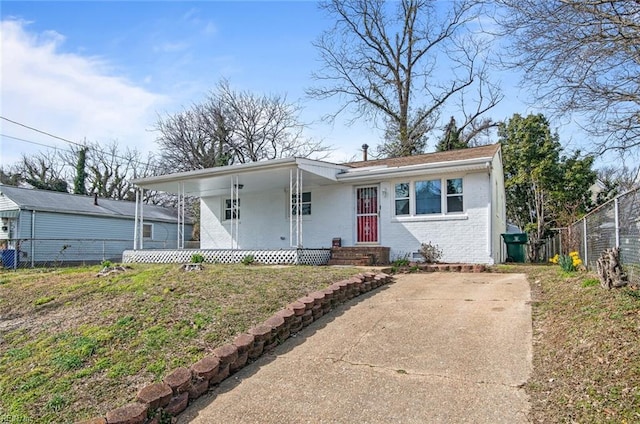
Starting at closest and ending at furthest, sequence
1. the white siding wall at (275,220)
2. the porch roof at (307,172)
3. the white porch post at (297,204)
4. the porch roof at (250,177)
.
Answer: the porch roof at (307,172) → the porch roof at (250,177) → the white porch post at (297,204) → the white siding wall at (275,220)

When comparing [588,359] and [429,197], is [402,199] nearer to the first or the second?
[429,197]

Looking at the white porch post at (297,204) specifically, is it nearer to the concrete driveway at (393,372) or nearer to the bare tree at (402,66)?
the concrete driveway at (393,372)

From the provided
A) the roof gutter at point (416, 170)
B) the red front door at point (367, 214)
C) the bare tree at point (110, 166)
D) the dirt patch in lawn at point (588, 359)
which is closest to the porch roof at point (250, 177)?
the roof gutter at point (416, 170)

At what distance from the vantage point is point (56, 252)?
19.6 m

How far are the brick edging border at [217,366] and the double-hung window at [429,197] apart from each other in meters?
6.20

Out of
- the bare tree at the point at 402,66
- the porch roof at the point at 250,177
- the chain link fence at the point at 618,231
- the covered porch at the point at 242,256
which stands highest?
the bare tree at the point at 402,66

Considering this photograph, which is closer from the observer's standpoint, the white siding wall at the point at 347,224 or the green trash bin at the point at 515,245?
the white siding wall at the point at 347,224

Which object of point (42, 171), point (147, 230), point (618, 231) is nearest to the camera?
point (618, 231)

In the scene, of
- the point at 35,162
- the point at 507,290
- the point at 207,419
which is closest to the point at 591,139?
the point at 507,290

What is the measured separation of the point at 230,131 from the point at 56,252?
14.0m

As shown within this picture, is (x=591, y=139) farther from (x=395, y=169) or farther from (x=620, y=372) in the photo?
(x=620, y=372)

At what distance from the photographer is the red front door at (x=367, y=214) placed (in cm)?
1296

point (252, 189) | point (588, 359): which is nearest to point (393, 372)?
point (588, 359)

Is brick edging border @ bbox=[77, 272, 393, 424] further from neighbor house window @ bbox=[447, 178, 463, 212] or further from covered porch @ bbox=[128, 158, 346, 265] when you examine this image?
neighbor house window @ bbox=[447, 178, 463, 212]
